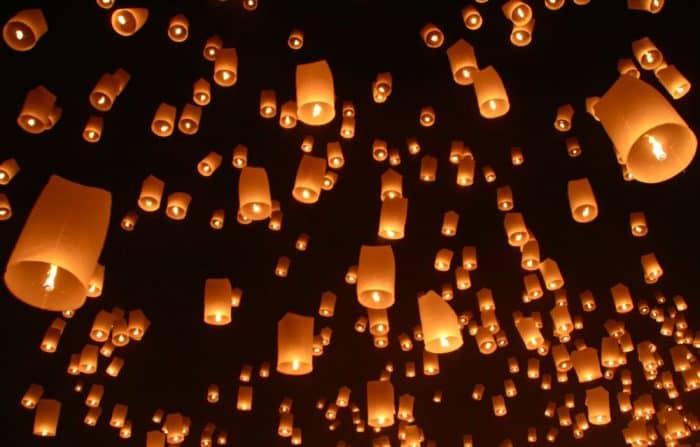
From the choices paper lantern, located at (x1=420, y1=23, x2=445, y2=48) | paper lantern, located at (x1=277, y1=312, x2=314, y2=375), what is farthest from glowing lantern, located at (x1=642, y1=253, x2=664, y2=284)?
paper lantern, located at (x1=277, y1=312, x2=314, y2=375)

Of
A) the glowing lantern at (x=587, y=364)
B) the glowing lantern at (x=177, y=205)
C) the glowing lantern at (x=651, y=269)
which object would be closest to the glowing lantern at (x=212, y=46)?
the glowing lantern at (x=177, y=205)

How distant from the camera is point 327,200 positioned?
268 inches

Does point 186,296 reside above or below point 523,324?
above

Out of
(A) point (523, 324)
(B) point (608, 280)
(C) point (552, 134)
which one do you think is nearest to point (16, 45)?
(A) point (523, 324)

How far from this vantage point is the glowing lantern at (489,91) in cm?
382

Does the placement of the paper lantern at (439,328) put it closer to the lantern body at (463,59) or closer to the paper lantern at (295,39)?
the lantern body at (463,59)

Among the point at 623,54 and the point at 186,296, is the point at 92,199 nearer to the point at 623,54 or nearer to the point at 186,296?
the point at 623,54

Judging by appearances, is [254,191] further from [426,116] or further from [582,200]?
[582,200]

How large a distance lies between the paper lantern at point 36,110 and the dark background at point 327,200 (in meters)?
1.26

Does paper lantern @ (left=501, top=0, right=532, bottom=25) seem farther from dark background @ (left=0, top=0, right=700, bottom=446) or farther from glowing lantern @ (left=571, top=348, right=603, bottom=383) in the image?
glowing lantern @ (left=571, top=348, right=603, bottom=383)

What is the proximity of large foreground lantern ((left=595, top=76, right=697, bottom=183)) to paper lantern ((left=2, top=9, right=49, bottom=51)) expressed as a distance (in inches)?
108

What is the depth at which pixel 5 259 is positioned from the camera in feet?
23.0

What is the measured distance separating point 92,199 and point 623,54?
181 inches

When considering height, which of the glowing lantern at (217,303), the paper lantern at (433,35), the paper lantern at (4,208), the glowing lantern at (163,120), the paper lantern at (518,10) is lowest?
the glowing lantern at (217,303)
